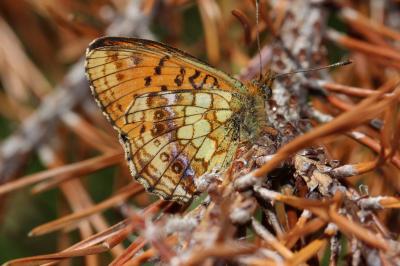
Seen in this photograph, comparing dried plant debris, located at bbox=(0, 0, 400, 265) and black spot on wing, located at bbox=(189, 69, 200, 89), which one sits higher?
black spot on wing, located at bbox=(189, 69, 200, 89)

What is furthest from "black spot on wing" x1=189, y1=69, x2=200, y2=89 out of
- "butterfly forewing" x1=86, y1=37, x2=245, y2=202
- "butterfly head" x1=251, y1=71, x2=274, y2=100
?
"butterfly head" x1=251, y1=71, x2=274, y2=100

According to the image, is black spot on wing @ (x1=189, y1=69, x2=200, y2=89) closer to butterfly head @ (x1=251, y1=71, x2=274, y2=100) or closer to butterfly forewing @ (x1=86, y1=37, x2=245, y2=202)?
butterfly forewing @ (x1=86, y1=37, x2=245, y2=202)

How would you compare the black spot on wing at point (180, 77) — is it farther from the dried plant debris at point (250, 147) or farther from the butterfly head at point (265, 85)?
the butterfly head at point (265, 85)

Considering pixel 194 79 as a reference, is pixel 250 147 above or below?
below

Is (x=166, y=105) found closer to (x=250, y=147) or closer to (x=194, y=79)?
(x=194, y=79)

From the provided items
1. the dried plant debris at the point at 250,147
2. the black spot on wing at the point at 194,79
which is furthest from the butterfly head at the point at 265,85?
the black spot on wing at the point at 194,79

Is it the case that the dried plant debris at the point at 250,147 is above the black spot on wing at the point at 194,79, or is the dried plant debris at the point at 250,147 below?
below

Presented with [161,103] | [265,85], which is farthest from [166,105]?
[265,85]
